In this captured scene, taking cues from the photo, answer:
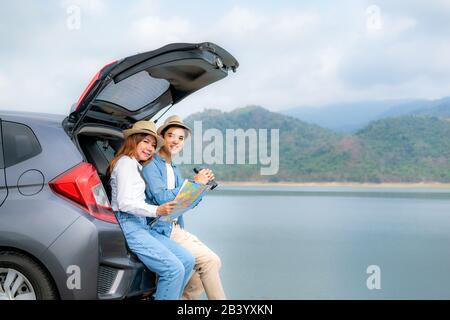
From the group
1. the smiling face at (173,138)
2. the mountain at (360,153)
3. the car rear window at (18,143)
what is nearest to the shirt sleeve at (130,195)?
the smiling face at (173,138)

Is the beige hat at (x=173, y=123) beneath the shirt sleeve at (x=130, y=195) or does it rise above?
above

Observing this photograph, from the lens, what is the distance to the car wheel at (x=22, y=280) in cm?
353

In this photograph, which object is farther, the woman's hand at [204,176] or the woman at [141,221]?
the woman's hand at [204,176]

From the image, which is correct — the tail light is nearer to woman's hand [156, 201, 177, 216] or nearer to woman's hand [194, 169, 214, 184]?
woman's hand [156, 201, 177, 216]

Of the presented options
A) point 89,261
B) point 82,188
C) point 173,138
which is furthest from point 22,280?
point 173,138

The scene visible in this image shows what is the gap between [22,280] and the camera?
356 cm

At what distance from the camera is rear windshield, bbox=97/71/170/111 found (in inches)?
159

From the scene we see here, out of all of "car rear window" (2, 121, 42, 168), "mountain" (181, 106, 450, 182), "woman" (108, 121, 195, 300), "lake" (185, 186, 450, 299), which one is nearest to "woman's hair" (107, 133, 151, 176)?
"woman" (108, 121, 195, 300)

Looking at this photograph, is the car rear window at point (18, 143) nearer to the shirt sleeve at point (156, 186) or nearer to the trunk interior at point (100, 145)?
the trunk interior at point (100, 145)

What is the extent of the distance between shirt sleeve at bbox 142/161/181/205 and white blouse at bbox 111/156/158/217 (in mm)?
82

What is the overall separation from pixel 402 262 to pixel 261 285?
29.2ft

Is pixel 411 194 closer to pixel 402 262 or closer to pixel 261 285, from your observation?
pixel 402 262

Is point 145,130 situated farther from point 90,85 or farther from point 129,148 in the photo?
point 90,85

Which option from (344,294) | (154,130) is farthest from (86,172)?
(344,294)
